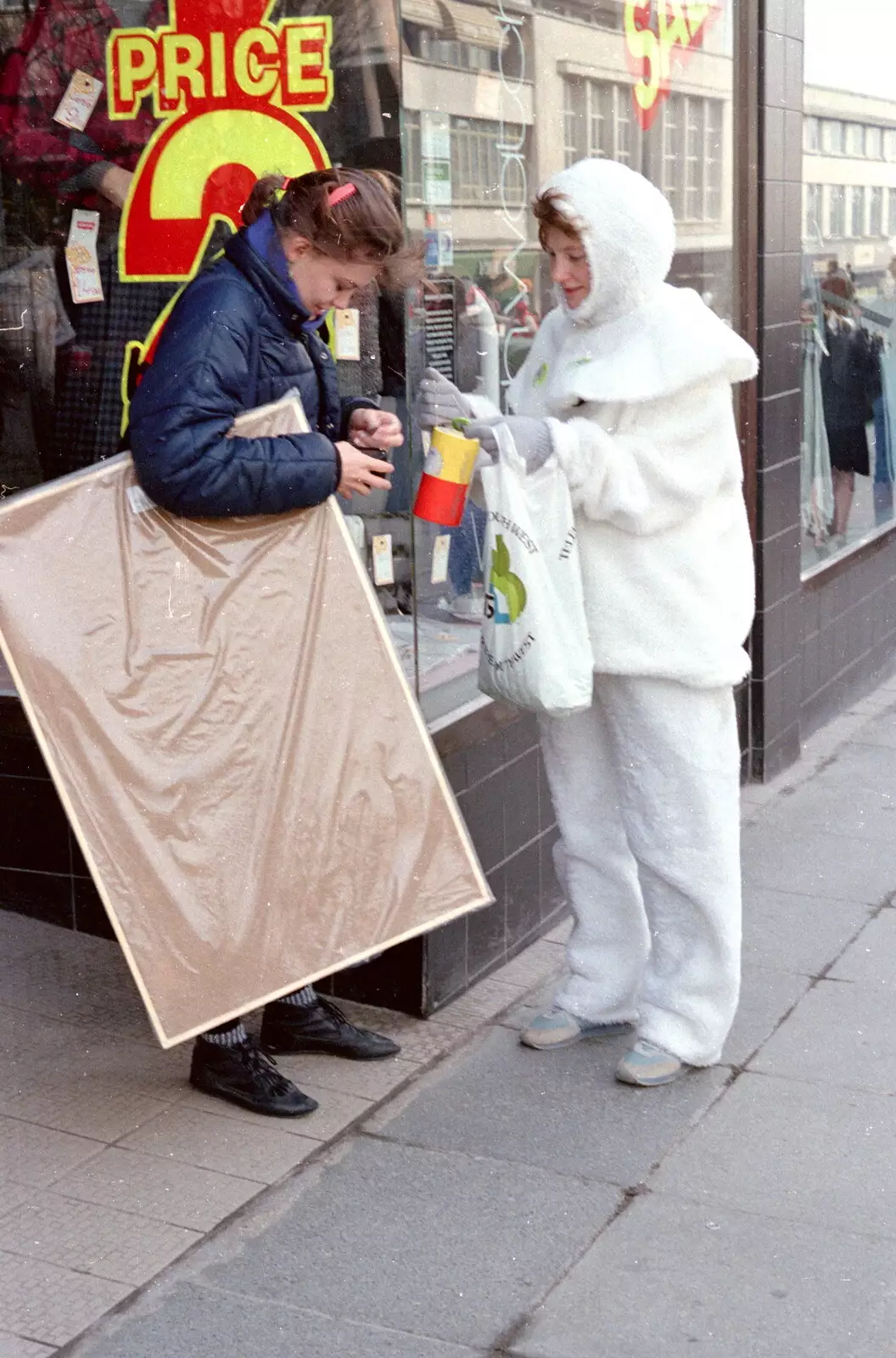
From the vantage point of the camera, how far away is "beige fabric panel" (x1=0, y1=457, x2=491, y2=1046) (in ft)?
11.4

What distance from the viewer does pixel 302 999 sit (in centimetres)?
419

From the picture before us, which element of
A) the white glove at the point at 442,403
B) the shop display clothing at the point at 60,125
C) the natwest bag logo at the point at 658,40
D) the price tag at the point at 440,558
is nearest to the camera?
the white glove at the point at 442,403

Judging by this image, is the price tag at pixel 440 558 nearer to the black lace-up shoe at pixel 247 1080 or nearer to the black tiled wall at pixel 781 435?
the black lace-up shoe at pixel 247 1080

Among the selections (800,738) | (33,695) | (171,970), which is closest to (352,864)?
(171,970)

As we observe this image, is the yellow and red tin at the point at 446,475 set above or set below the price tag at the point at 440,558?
above

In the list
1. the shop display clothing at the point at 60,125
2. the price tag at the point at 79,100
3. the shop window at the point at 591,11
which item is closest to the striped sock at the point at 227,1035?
the shop display clothing at the point at 60,125

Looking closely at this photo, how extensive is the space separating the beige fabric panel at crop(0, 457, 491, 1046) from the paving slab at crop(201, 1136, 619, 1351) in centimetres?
43

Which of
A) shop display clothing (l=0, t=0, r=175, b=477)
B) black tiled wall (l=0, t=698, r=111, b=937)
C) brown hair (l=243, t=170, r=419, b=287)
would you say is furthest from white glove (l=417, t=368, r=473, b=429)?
black tiled wall (l=0, t=698, r=111, b=937)

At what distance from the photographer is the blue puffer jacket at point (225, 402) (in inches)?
135

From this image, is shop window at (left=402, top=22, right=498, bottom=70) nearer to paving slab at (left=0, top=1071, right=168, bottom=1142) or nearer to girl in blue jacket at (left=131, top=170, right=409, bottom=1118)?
girl in blue jacket at (left=131, top=170, right=409, bottom=1118)

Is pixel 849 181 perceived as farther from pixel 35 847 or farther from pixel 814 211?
pixel 35 847

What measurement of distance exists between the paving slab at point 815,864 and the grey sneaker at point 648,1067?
1452 mm

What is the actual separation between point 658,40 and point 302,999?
11.0 feet

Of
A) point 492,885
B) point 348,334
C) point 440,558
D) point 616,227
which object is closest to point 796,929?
point 492,885
